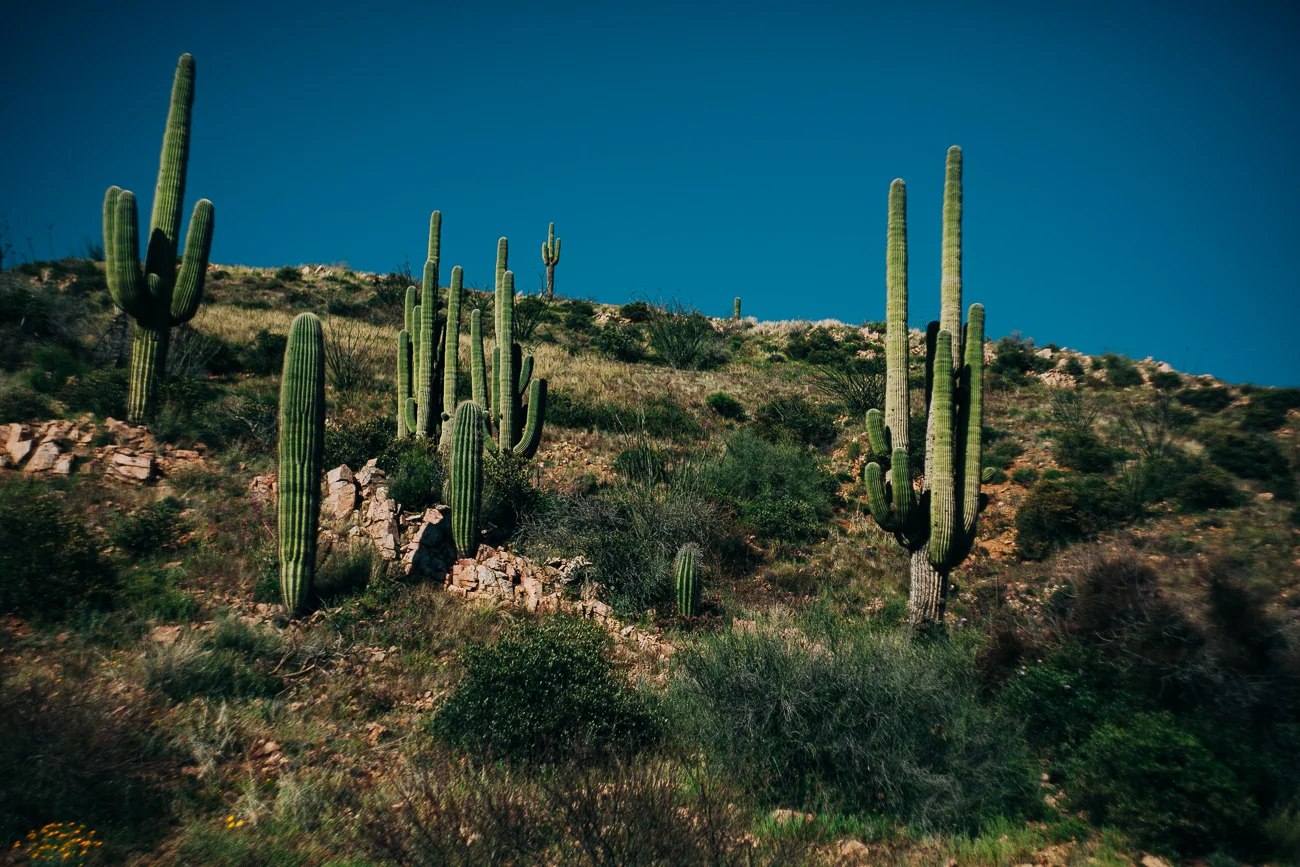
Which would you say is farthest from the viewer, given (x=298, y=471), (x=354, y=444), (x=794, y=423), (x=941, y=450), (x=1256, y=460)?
(x=794, y=423)

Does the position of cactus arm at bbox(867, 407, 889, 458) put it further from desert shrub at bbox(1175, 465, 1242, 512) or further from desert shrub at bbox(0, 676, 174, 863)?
desert shrub at bbox(1175, 465, 1242, 512)

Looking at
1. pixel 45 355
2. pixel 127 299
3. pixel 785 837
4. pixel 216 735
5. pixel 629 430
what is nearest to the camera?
pixel 785 837

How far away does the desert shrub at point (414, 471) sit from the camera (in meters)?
12.0

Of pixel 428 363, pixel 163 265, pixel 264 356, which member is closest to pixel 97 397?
pixel 163 265

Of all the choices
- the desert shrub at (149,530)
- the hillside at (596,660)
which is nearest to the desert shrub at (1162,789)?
the hillside at (596,660)

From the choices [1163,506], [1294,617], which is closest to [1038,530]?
[1163,506]

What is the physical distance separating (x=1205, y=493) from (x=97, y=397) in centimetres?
2269

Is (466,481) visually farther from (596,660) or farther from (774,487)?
(774,487)

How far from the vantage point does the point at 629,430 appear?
19453mm

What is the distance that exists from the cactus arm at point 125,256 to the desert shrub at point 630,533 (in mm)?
7577

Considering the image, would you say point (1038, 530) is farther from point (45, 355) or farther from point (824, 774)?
point (45, 355)

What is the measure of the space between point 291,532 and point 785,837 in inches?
278

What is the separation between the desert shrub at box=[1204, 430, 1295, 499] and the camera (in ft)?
52.6

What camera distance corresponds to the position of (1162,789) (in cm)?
577
